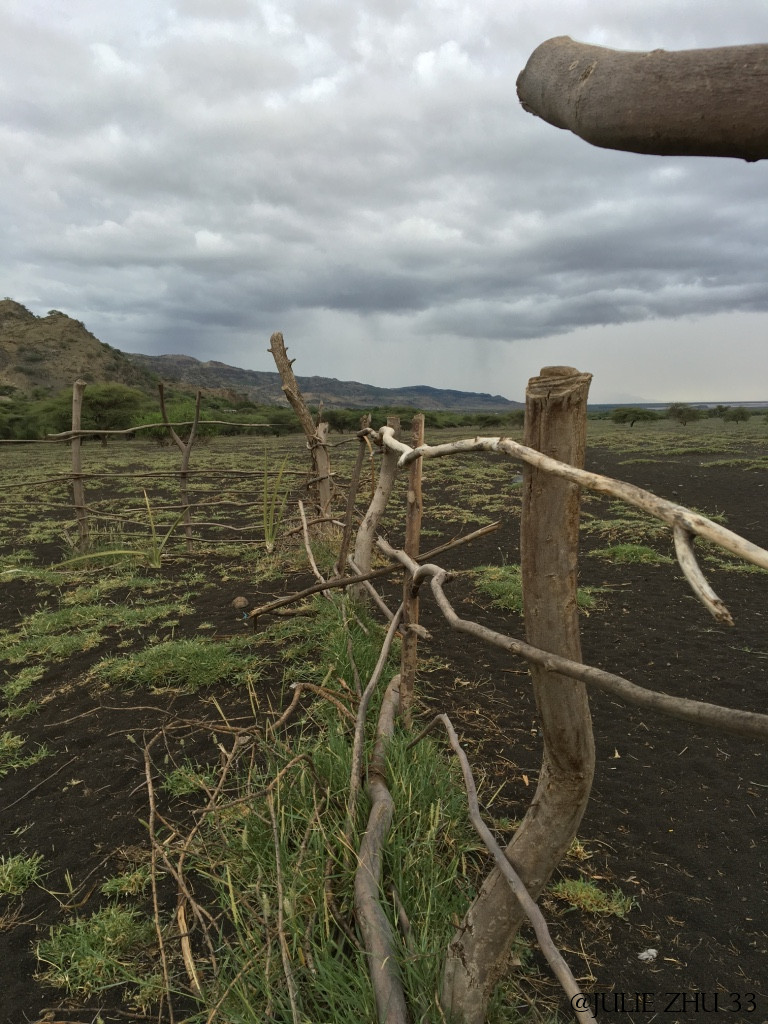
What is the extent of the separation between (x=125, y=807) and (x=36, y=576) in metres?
5.17

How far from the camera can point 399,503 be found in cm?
1250

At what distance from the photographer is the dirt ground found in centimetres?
212

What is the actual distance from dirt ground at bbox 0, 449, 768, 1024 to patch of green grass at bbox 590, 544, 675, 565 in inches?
70.8

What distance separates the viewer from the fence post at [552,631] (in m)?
1.25

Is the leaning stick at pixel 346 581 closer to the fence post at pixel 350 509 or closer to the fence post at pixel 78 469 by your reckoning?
the fence post at pixel 350 509

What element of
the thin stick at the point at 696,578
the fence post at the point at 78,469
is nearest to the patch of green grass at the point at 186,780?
the thin stick at the point at 696,578

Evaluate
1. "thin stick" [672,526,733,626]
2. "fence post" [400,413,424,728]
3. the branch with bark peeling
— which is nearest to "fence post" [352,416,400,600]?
"fence post" [400,413,424,728]

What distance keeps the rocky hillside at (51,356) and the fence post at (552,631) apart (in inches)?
2203

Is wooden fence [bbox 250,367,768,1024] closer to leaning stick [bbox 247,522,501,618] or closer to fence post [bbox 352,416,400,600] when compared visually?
leaning stick [bbox 247,522,501,618]

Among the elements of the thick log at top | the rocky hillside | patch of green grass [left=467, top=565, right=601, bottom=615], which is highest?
the rocky hillside

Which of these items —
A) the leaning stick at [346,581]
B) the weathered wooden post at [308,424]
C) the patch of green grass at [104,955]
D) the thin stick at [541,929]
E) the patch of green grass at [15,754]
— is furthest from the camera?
the weathered wooden post at [308,424]

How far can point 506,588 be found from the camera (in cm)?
626

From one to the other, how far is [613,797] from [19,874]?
278cm

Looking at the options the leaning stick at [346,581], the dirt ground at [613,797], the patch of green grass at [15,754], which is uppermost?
the leaning stick at [346,581]
